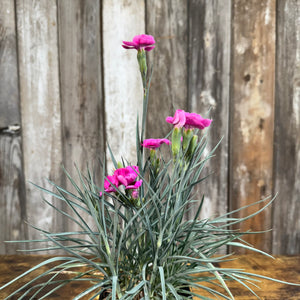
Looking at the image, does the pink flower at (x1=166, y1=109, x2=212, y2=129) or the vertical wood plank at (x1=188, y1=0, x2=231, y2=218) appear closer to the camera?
the pink flower at (x1=166, y1=109, x2=212, y2=129)

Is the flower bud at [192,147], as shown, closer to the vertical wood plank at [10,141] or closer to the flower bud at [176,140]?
the flower bud at [176,140]

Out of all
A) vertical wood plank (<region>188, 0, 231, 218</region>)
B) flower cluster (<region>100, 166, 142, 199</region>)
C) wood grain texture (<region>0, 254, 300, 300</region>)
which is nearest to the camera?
flower cluster (<region>100, 166, 142, 199</region>)

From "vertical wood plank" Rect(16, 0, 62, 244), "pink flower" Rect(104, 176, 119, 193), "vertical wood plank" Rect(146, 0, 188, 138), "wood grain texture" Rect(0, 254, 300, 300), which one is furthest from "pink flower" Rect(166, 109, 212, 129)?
"vertical wood plank" Rect(16, 0, 62, 244)

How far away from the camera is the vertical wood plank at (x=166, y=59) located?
53.6 inches

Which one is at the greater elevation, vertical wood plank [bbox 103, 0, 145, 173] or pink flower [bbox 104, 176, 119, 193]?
vertical wood plank [bbox 103, 0, 145, 173]

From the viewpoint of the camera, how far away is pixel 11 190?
1443 mm

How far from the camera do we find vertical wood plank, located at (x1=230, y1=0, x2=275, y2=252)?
137cm

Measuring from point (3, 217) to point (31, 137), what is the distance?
0.32 m

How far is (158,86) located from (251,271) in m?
0.71

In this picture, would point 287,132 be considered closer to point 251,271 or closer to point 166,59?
point 166,59

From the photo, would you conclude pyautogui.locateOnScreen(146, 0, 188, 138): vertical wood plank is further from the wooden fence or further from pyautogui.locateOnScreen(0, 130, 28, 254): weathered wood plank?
pyautogui.locateOnScreen(0, 130, 28, 254): weathered wood plank

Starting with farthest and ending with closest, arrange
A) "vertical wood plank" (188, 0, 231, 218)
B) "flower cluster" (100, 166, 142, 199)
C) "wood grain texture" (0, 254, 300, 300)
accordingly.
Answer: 1. "vertical wood plank" (188, 0, 231, 218)
2. "wood grain texture" (0, 254, 300, 300)
3. "flower cluster" (100, 166, 142, 199)

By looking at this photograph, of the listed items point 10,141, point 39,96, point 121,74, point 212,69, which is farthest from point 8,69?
point 212,69

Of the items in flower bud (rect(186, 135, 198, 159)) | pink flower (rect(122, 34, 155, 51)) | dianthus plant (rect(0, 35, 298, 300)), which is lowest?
dianthus plant (rect(0, 35, 298, 300))
